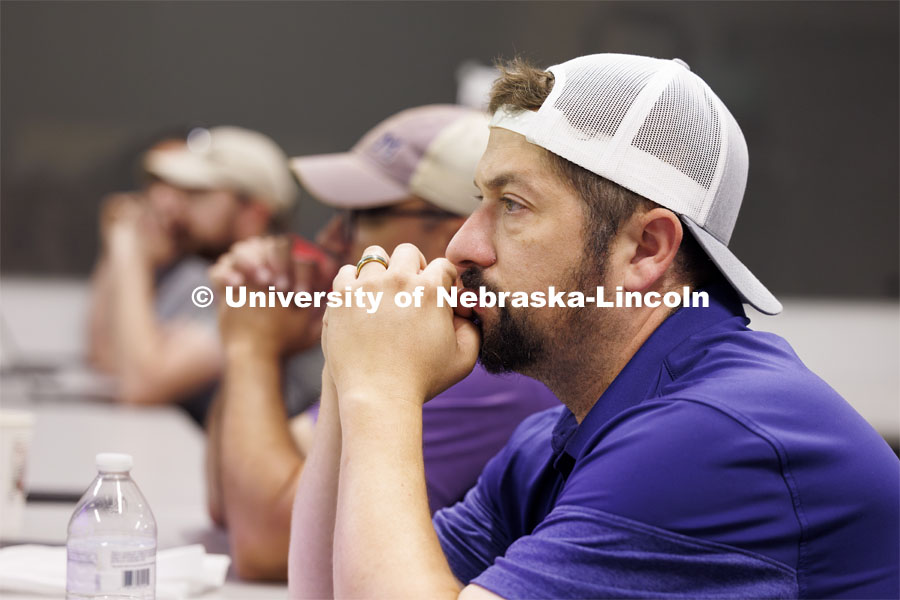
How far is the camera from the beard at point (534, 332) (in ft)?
3.48

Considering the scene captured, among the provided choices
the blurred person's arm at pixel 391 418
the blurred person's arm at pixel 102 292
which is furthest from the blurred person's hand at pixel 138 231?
the blurred person's arm at pixel 391 418

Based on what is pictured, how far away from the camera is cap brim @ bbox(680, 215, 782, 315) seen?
3.42ft

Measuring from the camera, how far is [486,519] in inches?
50.0

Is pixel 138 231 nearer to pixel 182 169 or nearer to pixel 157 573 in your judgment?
pixel 182 169

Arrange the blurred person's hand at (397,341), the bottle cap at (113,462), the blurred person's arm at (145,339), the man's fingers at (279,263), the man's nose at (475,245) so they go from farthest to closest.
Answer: the blurred person's arm at (145,339) < the man's fingers at (279,263) < the bottle cap at (113,462) < the man's nose at (475,245) < the blurred person's hand at (397,341)

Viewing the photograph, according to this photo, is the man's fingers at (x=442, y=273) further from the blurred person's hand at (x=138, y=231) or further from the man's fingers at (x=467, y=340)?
the blurred person's hand at (x=138, y=231)

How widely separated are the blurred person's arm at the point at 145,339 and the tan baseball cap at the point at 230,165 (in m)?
0.33

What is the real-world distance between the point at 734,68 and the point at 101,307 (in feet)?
9.08

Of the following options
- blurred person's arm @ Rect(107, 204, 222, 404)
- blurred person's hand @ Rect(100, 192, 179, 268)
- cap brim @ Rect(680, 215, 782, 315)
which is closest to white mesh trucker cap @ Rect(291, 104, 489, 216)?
cap brim @ Rect(680, 215, 782, 315)

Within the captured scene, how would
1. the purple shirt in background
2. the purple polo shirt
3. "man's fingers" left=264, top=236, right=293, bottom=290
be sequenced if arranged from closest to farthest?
the purple polo shirt, the purple shirt in background, "man's fingers" left=264, top=236, right=293, bottom=290

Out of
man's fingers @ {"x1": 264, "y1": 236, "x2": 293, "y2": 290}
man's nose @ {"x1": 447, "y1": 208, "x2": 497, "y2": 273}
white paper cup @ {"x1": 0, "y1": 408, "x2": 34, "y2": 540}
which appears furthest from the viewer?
man's fingers @ {"x1": 264, "y1": 236, "x2": 293, "y2": 290}

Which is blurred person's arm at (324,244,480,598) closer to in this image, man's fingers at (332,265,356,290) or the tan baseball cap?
man's fingers at (332,265,356,290)

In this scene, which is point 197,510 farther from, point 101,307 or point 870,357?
point 870,357

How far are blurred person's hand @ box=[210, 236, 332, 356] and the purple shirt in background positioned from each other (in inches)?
18.3
